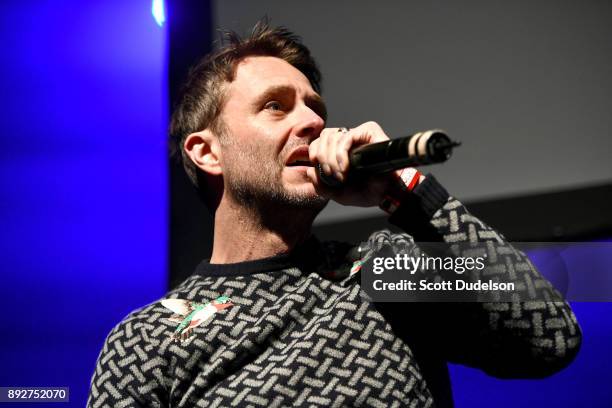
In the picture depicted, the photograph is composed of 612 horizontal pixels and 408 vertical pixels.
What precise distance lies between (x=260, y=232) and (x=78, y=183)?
0.52m

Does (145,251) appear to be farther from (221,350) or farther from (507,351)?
(507,351)

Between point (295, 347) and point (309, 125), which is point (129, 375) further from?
point (309, 125)

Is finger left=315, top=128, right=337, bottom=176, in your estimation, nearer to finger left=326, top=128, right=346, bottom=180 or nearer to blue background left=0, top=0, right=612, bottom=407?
finger left=326, top=128, right=346, bottom=180

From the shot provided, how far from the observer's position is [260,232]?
3.77 feet

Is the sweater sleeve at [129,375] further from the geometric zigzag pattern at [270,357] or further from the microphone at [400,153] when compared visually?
the microphone at [400,153]

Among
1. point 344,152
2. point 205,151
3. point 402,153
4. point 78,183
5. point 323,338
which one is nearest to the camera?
point 402,153

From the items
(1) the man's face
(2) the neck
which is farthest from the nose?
(2) the neck

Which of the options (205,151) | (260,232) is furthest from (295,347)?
(205,151)

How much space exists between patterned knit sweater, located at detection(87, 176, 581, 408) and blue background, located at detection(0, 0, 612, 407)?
0.95 feet

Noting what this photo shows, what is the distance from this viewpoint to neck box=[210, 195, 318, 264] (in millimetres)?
1115

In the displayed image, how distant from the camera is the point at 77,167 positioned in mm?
1373

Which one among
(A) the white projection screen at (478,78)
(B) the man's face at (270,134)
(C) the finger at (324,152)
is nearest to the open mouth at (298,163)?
(B) the man's face at (270,134)

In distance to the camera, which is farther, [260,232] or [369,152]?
[260,232]

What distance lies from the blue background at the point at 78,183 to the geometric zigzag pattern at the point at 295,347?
30cm
